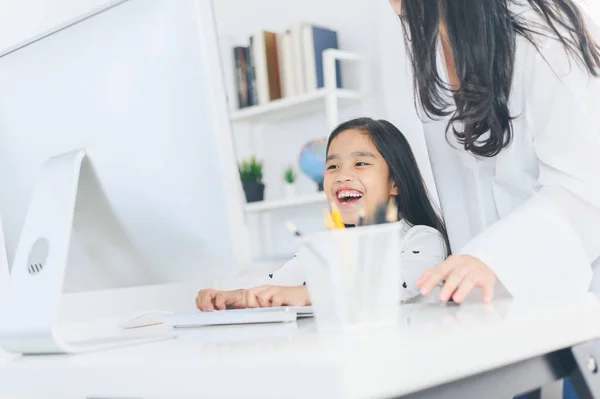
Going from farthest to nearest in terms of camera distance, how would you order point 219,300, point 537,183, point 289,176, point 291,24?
point 291,24, point 289,176, point 537,183, point 219,300

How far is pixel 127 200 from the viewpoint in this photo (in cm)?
78

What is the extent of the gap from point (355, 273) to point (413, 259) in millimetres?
814

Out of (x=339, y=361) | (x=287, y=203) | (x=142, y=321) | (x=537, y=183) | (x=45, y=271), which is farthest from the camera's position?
(x=287, y=203)

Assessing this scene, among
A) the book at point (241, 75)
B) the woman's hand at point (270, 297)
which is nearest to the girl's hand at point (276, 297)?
the woman's hand at point (270, 297)

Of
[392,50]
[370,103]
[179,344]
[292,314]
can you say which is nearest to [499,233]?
[292,314]

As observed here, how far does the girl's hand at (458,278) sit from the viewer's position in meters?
0.78

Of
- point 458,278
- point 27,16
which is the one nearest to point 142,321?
point 458,278

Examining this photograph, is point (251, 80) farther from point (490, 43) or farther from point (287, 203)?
point (490, 43)

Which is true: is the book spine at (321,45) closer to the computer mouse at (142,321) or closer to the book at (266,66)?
the book at (266,66)

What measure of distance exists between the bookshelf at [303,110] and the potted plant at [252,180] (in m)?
0.06

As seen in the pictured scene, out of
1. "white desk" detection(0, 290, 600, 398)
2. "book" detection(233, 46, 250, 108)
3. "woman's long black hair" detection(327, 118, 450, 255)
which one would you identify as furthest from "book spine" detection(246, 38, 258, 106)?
"white desk" detection(0, 290, 600, 398)

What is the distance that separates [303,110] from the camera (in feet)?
9.76

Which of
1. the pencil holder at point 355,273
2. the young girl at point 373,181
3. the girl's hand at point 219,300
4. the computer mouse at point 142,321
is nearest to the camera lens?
the pencil holder at point 355,273

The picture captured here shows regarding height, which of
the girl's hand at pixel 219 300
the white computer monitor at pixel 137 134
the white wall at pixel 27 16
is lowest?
the girl's hand at pixel 219 300
